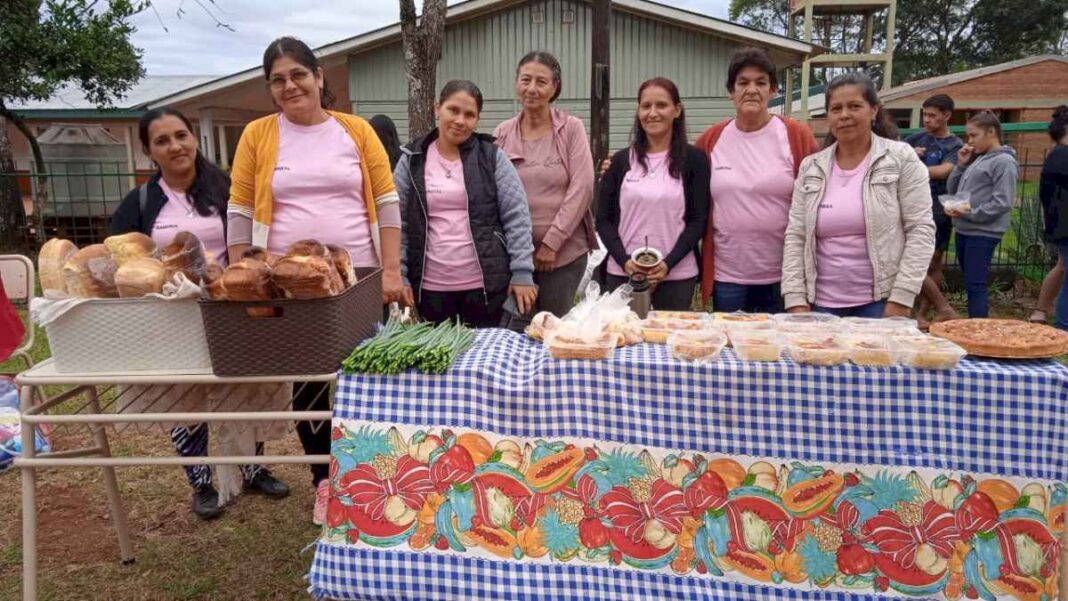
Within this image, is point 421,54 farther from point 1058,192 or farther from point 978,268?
point 1058,192

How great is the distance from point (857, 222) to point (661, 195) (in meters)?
0.76

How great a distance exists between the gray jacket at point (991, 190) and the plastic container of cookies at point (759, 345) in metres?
4.49

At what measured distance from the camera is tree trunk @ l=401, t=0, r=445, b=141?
7.07 m

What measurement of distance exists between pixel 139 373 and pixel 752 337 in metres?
1.72

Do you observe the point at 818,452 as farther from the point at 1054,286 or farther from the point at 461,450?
the point at 1054,286

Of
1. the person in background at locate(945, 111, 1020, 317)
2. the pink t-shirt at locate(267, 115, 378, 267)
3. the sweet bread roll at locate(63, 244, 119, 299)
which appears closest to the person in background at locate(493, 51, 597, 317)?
the pink t-shirt at locate(267, 115, 378, 267)

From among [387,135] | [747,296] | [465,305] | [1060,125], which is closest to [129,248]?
[465,305]

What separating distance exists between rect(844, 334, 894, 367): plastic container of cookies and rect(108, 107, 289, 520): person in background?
7.29 ft

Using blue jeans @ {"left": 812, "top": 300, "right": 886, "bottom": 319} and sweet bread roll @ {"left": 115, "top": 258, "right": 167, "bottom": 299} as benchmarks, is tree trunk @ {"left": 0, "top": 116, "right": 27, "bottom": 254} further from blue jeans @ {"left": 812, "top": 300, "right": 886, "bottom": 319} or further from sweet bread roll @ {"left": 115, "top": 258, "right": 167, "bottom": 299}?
blue jeans @ {"left": 812, "top": 300, "right": 886, "bottom": 319}

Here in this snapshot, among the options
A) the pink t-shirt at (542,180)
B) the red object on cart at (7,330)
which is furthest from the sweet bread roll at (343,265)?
the red object on cart at (7,330)

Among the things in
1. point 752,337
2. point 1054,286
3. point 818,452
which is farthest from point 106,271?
point 1054,286

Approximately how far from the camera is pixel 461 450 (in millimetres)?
2006

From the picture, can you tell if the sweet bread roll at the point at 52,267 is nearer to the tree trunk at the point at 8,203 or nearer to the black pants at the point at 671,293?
the black pants at the point at 671,293

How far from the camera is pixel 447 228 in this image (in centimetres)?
300
